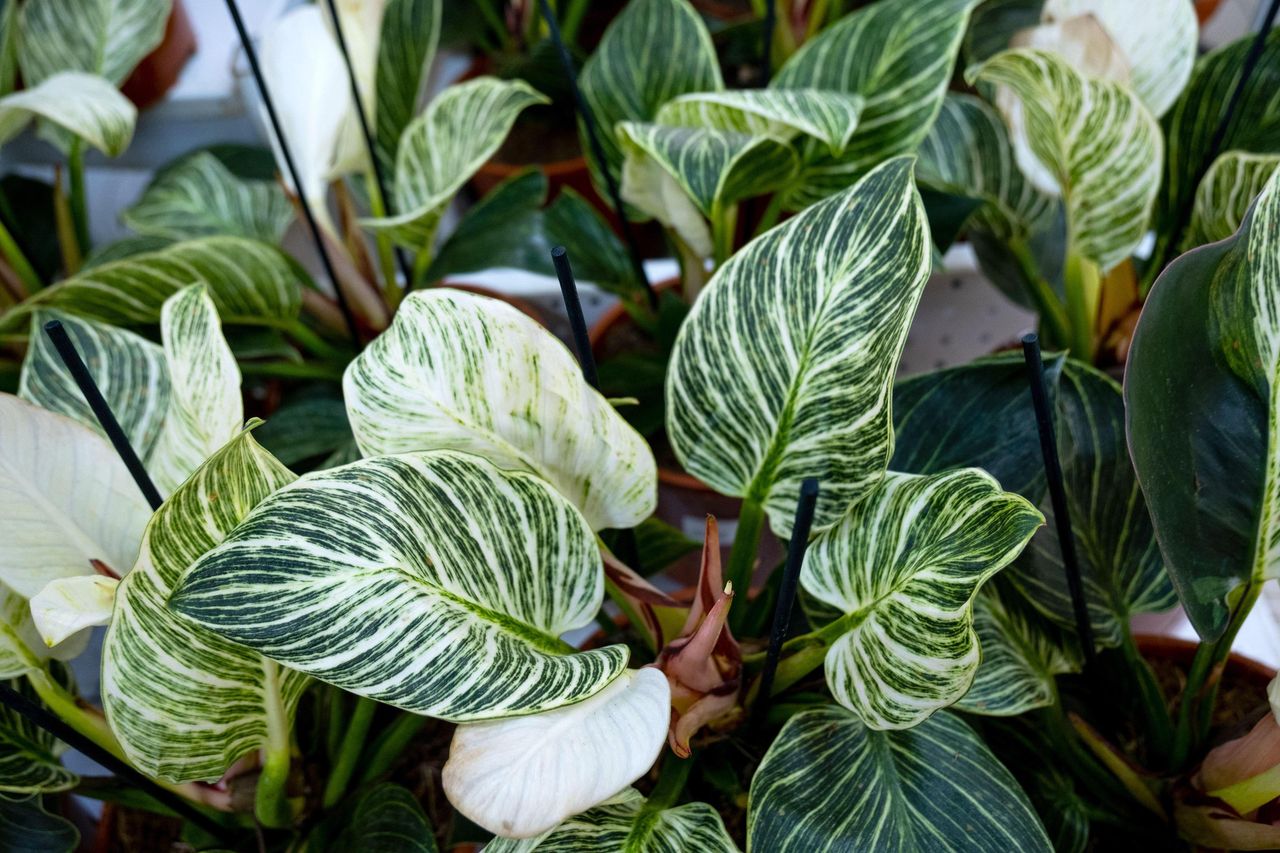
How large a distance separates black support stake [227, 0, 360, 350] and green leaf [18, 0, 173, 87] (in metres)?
0.22

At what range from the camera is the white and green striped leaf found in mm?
729

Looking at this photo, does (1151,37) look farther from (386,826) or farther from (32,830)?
(32,830)

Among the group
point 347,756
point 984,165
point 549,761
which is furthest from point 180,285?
point 984,165

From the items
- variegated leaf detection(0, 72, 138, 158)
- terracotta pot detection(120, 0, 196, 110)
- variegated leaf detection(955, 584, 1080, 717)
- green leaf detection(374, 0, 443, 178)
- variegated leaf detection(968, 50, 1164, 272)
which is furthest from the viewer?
terracotta pot detection(120, 0, 196, 110)

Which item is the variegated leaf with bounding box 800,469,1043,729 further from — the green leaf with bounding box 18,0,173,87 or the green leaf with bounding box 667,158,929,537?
the green leaf with bounding box 18,0,173,87

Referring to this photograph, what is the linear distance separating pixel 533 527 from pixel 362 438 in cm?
8

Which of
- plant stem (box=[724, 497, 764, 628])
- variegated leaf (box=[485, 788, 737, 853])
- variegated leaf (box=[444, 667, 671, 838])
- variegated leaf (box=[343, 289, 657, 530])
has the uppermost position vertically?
variegated leaf (box=[343, 289, 657, 530])

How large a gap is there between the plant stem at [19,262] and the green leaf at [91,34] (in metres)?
0.17

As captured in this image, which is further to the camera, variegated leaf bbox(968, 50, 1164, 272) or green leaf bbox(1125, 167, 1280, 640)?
variegated leaf bbox(968, 50, 1164, 272)

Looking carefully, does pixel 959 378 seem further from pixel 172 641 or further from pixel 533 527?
pixel 172 641

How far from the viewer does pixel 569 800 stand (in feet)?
1.19

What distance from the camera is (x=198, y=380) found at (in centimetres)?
48

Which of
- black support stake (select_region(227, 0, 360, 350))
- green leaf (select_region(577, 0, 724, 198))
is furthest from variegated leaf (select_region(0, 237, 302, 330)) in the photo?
green leaf (select_region(577, 0, 724, 198))

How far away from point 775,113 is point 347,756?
15.5 inches
